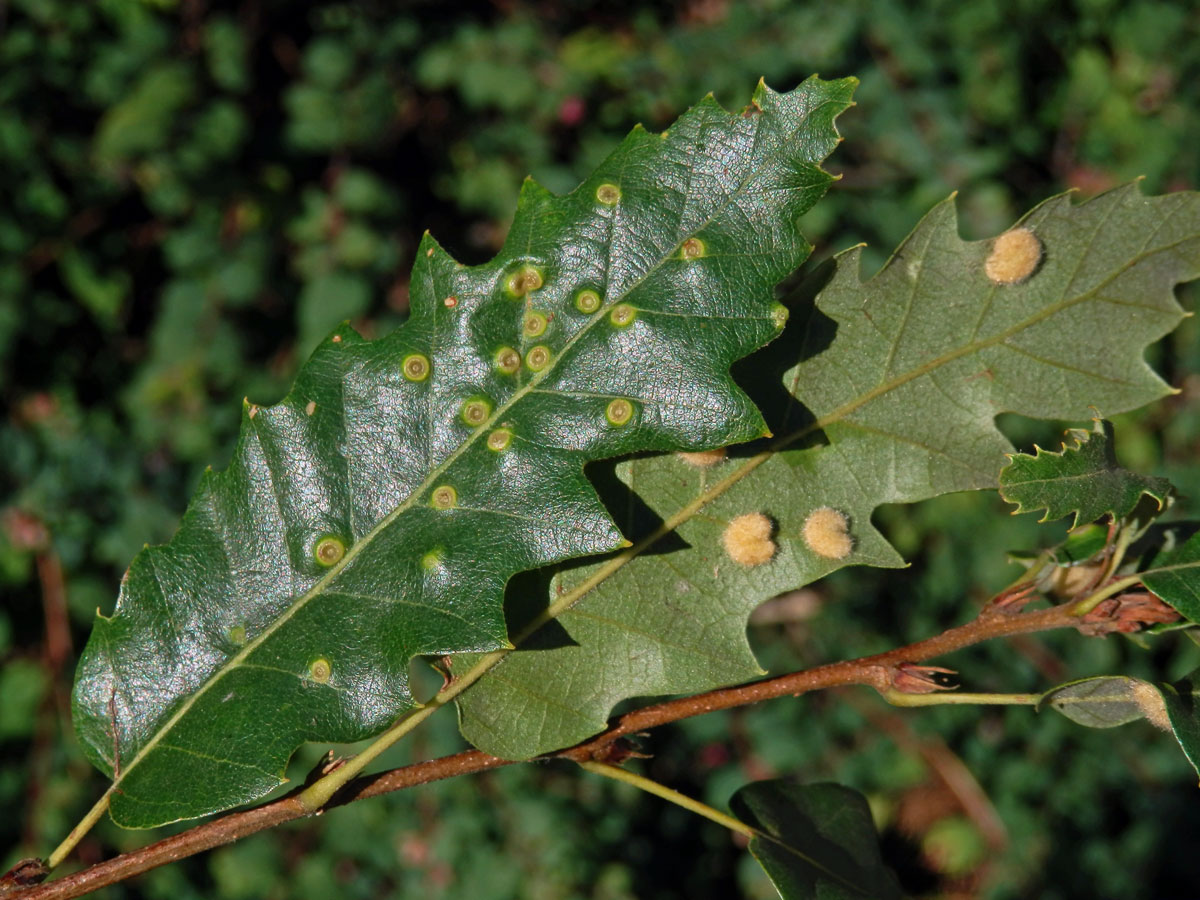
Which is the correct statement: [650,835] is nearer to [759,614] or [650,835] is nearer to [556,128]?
[759,614]

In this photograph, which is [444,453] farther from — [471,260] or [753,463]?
[471,260]

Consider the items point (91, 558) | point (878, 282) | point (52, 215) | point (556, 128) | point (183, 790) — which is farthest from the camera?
point (556, 128)

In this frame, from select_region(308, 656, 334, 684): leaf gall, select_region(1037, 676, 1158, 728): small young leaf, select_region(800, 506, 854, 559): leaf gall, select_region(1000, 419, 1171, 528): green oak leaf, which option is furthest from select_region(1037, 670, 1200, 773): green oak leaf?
select_region(308, 656, 334, 684): leaf gall

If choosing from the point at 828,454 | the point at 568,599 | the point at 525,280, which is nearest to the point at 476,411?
the point at 525,280

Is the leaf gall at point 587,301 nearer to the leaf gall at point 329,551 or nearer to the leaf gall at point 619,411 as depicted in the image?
the leaf gall at point 619,411

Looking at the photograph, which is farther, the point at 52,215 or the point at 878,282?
the point at 52,215

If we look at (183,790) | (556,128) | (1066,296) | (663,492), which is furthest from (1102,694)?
(556,128)

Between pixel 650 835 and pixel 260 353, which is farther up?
pixel 260 353
